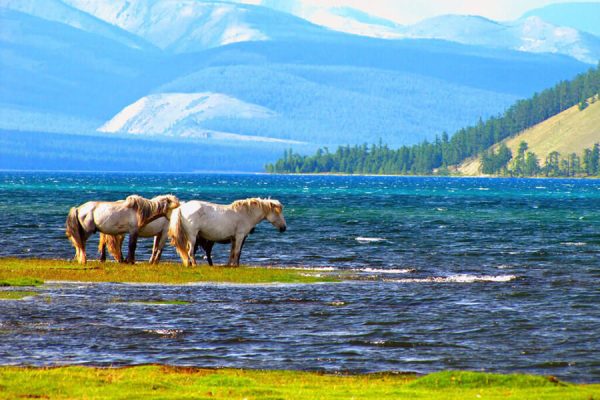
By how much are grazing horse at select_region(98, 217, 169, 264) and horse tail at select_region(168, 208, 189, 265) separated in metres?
1.02

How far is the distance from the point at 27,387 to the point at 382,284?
1040 inches

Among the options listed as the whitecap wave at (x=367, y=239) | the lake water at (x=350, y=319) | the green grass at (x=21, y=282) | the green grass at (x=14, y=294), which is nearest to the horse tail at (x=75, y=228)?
the green grass at (x=21, y=282)

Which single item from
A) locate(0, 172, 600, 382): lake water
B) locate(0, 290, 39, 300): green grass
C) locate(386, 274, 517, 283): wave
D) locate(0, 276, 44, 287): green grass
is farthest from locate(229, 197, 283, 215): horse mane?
locate(0, 290, 39, 300): green grass

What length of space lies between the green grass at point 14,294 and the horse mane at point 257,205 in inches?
458

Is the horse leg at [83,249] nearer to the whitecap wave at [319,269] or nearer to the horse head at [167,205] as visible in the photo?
the horse head at [167,205]

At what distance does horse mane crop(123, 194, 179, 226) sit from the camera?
52406 mm

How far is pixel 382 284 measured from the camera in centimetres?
5094

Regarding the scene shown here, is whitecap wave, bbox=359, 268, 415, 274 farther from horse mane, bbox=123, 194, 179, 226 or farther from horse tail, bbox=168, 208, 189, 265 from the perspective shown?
horse mane, bbox=123, 194, 179, 226

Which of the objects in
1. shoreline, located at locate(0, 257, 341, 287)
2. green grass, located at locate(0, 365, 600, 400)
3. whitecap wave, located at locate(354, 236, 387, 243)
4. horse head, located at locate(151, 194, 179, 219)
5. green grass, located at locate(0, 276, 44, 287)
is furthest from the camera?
whitecap wave, located at locate(354, 236, 387, 243)

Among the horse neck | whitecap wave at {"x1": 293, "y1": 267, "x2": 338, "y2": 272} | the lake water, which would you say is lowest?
whitecap wave at {"x1": 293, "y1": 267, "x2": 338, "y2": 272}

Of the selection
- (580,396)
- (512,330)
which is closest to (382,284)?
(512,330)

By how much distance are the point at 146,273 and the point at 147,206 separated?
3587mm

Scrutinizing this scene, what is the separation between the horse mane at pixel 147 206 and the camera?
52.4m

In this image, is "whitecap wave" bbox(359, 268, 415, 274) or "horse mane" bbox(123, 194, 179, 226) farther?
"whitecap wave" bbox(359, 268, 415, 274)
